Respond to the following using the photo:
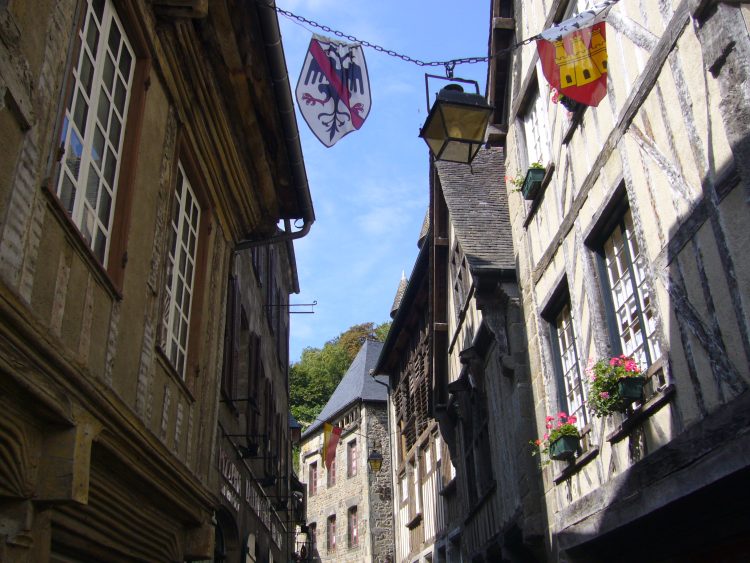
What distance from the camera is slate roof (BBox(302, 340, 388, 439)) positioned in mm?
29000

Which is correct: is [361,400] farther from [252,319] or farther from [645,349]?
[645,349]

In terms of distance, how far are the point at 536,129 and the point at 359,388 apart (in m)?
22.3

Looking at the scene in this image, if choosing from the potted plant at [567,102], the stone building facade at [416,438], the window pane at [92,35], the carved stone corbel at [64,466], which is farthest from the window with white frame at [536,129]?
the carved stone corbel at [64,466]

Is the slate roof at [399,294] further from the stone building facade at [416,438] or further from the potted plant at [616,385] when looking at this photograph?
the potted plant at [616,385]

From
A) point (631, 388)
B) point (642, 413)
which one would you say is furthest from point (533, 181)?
point (642, 413)

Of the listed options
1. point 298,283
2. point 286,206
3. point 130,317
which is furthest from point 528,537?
point 298,283

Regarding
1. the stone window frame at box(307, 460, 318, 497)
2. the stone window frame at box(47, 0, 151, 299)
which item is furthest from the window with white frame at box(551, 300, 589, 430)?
the stone window frame at box(307, 460, 318, 497)

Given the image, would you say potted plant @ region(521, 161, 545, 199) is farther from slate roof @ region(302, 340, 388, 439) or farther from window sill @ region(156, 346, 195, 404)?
slate roof @ region(302, 340, 388, 439)

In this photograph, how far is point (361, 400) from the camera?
28.7m

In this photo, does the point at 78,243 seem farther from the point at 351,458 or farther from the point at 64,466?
the point at 351,458

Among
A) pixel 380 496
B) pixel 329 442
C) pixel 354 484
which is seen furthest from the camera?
pixel 354 484

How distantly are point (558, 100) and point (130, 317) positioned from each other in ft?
14.5

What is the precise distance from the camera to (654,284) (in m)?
4.89

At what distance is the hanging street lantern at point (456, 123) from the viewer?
19.0 ft
